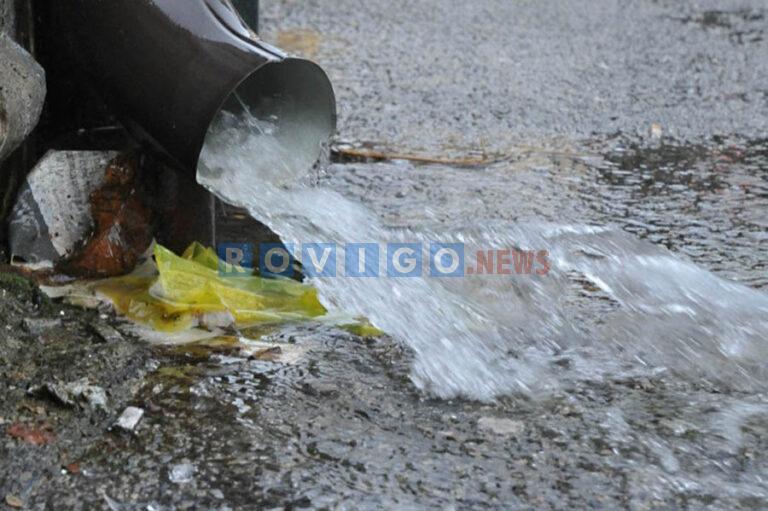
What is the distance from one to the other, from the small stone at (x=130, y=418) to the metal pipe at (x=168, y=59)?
817 millimetres

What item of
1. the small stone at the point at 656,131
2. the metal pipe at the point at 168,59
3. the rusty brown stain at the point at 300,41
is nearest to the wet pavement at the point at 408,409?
the small stone at the point at 656,131

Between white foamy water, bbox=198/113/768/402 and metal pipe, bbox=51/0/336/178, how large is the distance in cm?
21

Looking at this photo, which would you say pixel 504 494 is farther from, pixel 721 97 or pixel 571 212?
pixel 721 97

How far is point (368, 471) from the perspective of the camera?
2107 millimetres

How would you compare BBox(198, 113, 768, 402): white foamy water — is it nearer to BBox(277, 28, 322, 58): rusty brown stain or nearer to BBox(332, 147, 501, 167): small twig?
BBox(332, 147, 501, 167): small twig

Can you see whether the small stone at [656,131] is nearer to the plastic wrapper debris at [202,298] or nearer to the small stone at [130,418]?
the plastic wrapper debris at [202,298]

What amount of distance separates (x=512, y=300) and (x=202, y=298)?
0.84 metres

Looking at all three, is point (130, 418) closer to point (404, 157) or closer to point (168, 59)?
point (168, 59)

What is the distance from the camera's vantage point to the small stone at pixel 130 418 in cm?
222

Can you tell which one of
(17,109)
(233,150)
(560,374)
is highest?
(17,109)

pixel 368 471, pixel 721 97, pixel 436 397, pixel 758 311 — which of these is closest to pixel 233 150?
pixel 436 397

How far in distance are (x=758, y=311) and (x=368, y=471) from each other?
52.9 inches

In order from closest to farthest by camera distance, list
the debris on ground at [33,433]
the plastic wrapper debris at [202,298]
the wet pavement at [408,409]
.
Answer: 1. the wet pavement at [408,409]
2. the debris on ground at [33,433]
3. the plastic wrapper debris at [202,298]

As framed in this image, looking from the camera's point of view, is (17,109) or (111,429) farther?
(17,109)
